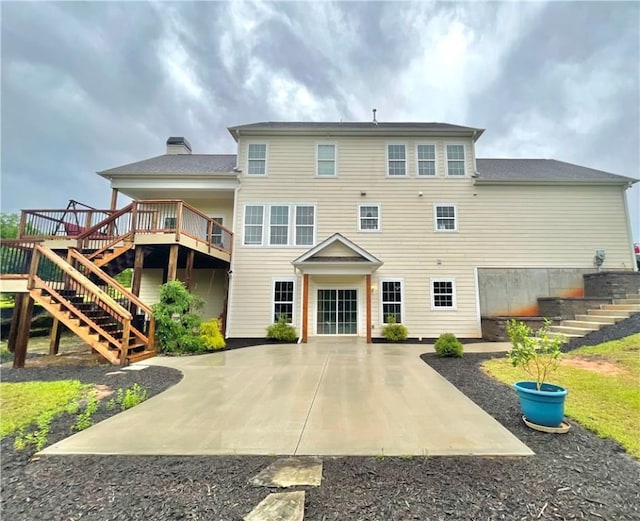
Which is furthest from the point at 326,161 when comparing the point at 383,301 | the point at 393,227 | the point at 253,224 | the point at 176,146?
the point at 176,146

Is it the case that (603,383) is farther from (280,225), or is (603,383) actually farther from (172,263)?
(172,263)

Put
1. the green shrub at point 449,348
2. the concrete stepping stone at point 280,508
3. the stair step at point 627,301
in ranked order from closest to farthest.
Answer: the concrete stepping stone at point 280,508
the green shrub at point 449,348
the stair step at point 627,301

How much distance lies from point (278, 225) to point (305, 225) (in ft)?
3.80

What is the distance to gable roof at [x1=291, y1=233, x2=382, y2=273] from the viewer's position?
415 inches

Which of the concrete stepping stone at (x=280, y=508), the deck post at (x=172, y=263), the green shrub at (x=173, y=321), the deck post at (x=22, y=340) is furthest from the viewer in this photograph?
the deck post at (x=172, y=263)

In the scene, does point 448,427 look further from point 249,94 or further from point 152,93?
point 249,94

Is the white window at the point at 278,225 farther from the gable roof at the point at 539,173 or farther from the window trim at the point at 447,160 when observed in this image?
the gable roof at the point at 539,173

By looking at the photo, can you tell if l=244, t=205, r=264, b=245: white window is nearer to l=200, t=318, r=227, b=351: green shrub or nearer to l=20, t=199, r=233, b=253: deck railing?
l=20, t=199, r=233, b=253: deck railing

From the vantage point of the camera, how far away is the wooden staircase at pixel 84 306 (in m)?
6.90

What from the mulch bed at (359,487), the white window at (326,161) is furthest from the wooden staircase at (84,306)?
the white window at (326,161)

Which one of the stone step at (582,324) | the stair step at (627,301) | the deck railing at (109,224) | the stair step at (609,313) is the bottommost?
the stone step at (582,324)

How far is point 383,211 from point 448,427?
32.0ft

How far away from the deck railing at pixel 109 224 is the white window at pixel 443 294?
8882 mm

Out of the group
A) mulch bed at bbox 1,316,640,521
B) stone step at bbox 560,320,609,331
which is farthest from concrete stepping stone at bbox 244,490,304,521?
stone step at bbox 560,320,609,331
